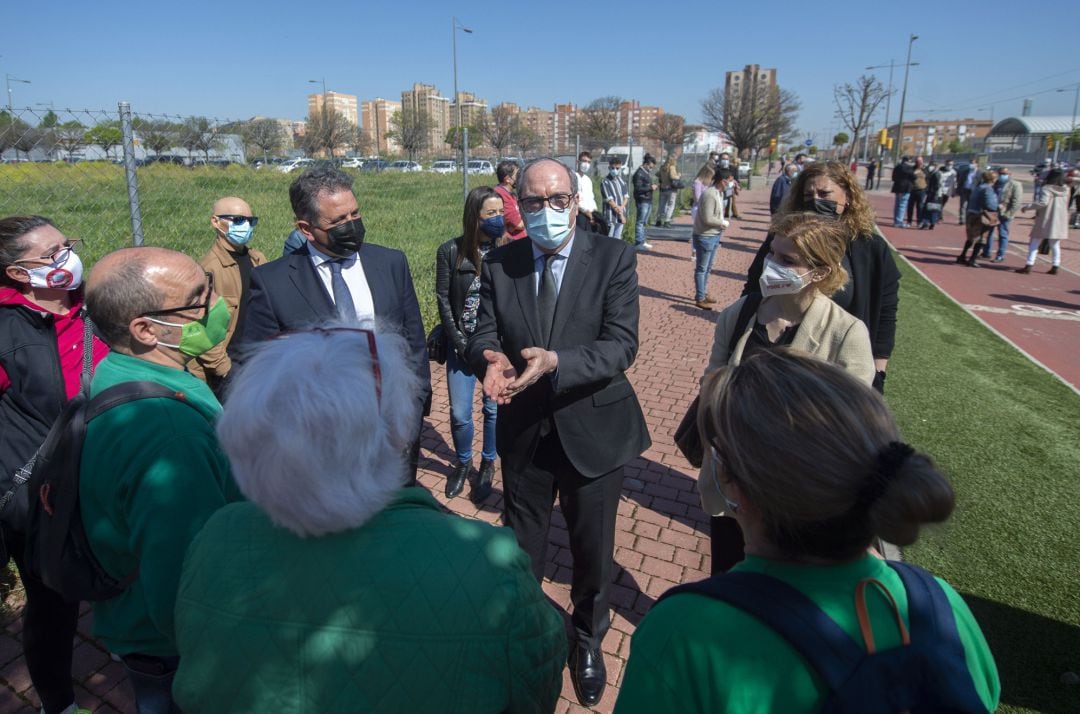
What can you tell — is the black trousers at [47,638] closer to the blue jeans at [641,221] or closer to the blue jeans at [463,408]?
the blue jeans at [463,408]

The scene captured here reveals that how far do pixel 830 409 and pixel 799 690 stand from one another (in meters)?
0.46

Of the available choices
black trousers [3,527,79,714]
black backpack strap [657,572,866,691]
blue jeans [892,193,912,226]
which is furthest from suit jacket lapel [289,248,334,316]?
blue jeans [892,193,912,226]

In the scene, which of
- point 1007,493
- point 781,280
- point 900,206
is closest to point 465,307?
point 781,280

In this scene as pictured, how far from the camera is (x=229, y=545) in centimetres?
116

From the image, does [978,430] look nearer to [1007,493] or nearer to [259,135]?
[1007,493]

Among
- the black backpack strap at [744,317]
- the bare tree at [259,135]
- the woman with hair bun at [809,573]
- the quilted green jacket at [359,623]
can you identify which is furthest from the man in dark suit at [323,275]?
the bare tree at [259,135]

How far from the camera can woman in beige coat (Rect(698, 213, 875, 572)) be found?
262 cm

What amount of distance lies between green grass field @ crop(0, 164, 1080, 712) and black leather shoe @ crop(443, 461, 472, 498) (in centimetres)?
291

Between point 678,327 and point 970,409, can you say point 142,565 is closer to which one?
point 970,409

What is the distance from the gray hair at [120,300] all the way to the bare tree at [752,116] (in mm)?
46986

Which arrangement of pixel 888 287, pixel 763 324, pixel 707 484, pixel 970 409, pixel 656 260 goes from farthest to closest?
pixel 656 260 → pixel 970 409 → pixel 888 287 → pixel 763 324 → pixel 707 484

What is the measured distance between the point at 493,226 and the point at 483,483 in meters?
1.76

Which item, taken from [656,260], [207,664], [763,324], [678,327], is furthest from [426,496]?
[656,260]

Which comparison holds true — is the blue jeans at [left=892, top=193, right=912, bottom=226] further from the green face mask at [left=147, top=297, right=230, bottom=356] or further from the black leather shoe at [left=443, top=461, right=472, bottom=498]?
the green face mask at [left=147, top=297, right=230, bottom=356]
